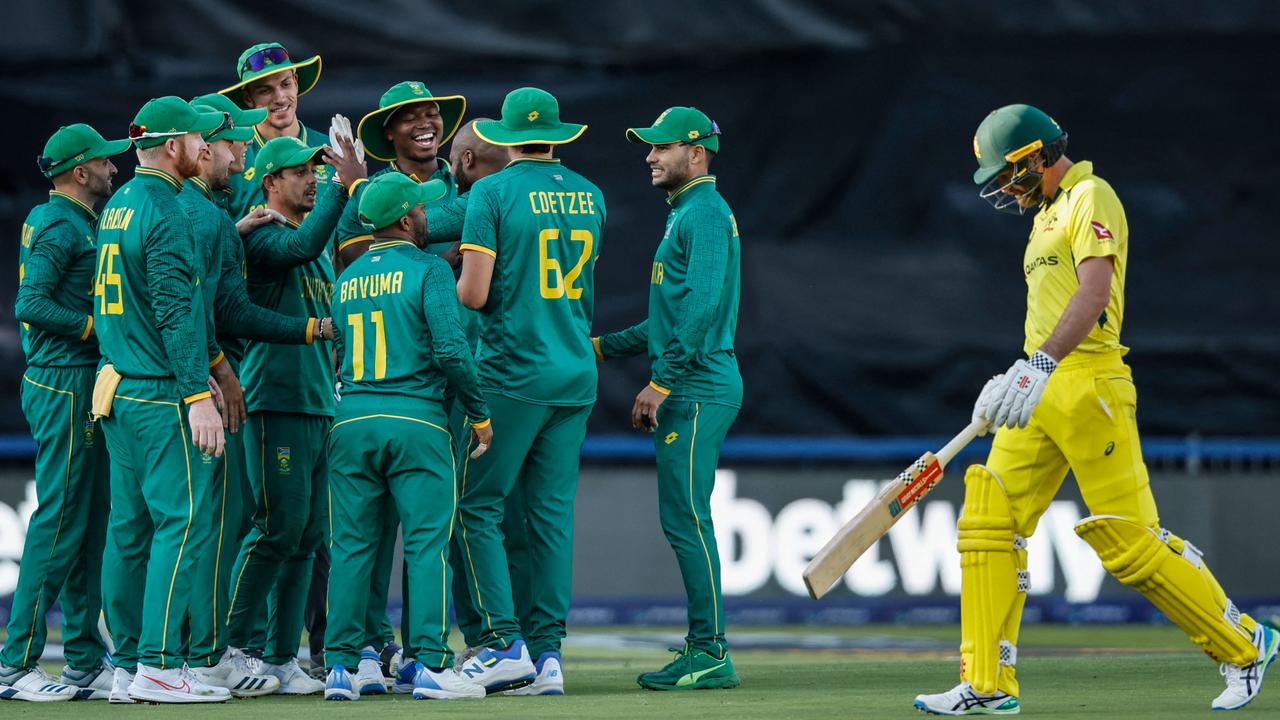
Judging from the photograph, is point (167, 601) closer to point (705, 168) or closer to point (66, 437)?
point (66, 437)

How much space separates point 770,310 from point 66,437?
6.26m

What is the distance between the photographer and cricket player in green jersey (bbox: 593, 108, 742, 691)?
756 cm

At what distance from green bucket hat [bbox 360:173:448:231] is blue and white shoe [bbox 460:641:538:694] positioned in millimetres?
1641

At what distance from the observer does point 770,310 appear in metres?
12.9

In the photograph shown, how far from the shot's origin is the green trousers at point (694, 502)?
7.57m

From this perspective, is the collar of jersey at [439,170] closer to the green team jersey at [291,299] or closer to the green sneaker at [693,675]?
the green team jersey at [291,299]

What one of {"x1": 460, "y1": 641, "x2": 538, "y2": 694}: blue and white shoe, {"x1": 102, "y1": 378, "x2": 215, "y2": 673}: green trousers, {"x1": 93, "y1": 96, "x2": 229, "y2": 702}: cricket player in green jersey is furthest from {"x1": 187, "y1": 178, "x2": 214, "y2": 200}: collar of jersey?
{"x1": 460, "y1": 641, "x2": 538, "y2": 694}: blue and white shoe

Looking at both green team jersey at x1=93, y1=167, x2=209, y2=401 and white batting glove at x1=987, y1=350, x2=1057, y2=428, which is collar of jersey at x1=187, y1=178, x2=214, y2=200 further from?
white batting glove at x1=987, y1=350, x2=1057, y2=428

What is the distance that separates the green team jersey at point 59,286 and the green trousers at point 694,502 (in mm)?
2277

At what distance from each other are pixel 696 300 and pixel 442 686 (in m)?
1.78

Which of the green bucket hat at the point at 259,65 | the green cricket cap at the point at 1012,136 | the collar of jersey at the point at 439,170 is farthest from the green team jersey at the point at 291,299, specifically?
the green cricket cap at the point at 1012,136

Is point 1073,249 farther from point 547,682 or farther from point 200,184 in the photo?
point 200,184

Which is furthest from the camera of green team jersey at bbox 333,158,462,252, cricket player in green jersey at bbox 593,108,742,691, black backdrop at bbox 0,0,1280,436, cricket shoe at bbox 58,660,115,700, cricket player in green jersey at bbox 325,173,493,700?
black backdrop at bbox 0,0,1280,436

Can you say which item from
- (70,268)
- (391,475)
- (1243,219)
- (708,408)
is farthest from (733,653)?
(1243,219)
